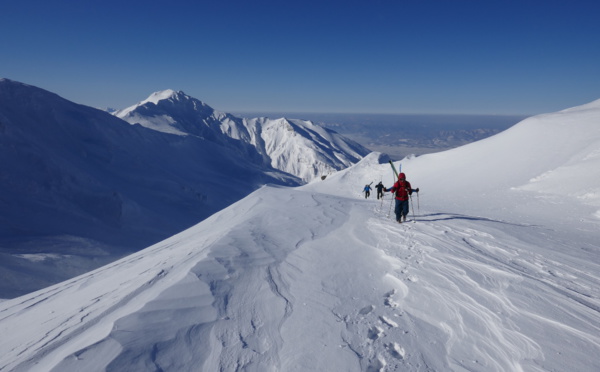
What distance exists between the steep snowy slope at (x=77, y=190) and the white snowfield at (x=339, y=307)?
21.4 m

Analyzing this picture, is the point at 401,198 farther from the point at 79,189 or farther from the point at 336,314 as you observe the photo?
the point at 79,189

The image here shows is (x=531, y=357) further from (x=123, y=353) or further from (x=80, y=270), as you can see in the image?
(x=80, y=270)

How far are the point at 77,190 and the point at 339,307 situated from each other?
55828 millimetres

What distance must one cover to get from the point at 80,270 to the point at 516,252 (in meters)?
31.5

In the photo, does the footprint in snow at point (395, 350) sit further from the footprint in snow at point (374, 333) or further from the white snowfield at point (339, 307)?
the footprint in snow at point (374, 333)

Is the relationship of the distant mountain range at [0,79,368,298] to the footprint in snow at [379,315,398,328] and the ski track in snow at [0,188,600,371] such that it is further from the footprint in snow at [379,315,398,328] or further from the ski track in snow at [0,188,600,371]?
the footprint in snow at [379,315,398,328]

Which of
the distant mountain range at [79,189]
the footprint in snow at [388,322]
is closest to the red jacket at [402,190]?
the footprint in snow at [388,322]

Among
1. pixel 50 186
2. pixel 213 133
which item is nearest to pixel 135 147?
pixel 50 186

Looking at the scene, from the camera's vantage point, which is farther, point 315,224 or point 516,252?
point 315,224

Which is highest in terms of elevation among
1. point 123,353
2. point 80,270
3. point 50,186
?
point 123,353

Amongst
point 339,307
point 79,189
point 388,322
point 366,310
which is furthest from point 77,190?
point 388,322

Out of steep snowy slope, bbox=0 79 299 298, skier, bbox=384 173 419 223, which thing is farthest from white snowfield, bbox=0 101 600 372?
steep snowy slope, bbox=0 79 299 298

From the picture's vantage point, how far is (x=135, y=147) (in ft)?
263

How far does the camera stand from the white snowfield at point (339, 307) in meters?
3.78
